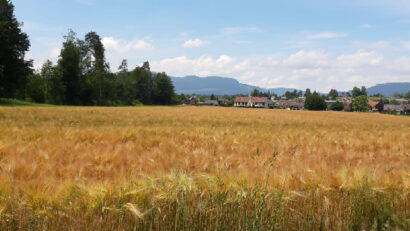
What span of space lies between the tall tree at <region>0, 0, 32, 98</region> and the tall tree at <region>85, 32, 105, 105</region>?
2618 centimetres

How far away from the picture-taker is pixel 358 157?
237 inches

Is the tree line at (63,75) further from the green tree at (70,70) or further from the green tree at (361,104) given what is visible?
the green tree at (361,104)

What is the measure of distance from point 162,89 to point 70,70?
4561 cm

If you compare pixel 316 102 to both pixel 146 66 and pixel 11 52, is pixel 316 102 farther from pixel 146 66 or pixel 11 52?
pixel 11 52

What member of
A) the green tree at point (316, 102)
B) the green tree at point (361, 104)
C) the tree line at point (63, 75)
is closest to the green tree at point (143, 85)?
the tree line at point (63, 75)

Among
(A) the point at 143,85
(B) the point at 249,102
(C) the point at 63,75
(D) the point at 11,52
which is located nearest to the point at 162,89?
(A) the point at 143,85

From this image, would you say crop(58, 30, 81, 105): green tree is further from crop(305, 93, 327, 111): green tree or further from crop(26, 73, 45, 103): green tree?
crop(305, 93, 327, 111): green tree

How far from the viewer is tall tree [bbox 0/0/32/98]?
39400 millimetres

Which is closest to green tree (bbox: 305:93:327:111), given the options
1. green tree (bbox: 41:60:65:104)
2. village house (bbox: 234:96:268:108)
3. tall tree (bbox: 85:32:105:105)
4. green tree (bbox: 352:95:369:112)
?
green tree (bbox: 352:95:369:112)

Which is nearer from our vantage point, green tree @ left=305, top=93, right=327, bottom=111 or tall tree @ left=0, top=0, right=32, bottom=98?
tall tree @ left=0, top=0, right=32, bottom=98

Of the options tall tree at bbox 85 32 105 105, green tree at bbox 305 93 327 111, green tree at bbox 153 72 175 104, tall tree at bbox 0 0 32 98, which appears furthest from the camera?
green tree at bbox 305 93 327 111

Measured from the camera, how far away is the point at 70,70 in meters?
65.9

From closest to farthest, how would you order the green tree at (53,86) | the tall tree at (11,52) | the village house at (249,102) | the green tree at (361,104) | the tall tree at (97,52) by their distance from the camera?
the tall tree at (11,52), the green tree at (53,86), the tall tree at (97,52), the green tree at (361,104), the village house at (249,102)

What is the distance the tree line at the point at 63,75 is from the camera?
41.5 meters
